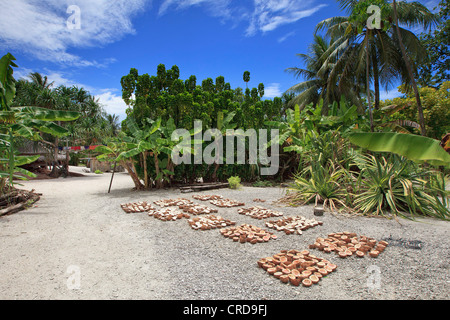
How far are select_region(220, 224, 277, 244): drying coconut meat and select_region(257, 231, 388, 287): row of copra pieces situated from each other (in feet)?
1.88

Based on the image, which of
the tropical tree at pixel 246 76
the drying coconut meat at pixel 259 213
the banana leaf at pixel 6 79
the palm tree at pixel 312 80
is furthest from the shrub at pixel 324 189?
the palm tree at pixel 312 80

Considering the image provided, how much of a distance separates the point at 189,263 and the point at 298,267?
1.37m

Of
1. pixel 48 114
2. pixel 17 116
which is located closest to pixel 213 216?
pixel 48 114

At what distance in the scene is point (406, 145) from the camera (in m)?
2.72

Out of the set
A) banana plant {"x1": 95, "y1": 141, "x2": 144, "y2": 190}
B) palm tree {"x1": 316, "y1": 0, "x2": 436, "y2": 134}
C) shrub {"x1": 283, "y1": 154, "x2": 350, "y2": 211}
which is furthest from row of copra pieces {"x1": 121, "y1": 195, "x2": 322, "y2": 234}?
palm tree {"x1": 316, "y1": 0, "x2": 436, "y2": 134}

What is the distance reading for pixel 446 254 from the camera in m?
3.03

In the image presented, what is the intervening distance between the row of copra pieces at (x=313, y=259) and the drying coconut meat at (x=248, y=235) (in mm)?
573

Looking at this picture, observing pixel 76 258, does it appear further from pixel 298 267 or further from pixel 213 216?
pixel 298 267

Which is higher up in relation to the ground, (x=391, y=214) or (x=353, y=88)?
(x=353, y=88)

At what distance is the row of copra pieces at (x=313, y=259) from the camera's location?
99.9 inches

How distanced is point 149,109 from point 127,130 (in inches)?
51.4
